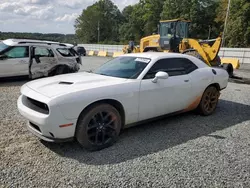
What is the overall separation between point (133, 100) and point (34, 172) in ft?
5.89

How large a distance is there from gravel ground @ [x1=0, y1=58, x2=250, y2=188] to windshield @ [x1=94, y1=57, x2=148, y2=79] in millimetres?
1060

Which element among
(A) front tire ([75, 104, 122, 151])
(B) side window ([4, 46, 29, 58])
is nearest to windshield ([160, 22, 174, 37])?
(B) side window ([4, 46, 29, 58])

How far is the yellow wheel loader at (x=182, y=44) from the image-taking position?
35.8 feet

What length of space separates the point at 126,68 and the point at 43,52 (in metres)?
5.63

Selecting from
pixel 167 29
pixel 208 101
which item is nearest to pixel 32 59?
pixel 208 101

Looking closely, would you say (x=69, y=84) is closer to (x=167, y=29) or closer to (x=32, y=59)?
→ (x=32, y=59)

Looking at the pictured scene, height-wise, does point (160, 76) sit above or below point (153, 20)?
below

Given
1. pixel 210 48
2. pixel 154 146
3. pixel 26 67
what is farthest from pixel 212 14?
pixel 154 146

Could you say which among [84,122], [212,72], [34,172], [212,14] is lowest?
[34,172]

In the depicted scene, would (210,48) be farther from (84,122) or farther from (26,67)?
(84,122)

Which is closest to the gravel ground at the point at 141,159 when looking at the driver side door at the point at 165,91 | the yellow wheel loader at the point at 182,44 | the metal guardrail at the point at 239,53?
the driver side door at the point at 165,91

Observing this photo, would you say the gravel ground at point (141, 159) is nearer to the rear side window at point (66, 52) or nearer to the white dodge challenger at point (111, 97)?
the white dodge challenger at point (111, 97)

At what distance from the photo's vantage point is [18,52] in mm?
8586

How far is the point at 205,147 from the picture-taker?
367cm
